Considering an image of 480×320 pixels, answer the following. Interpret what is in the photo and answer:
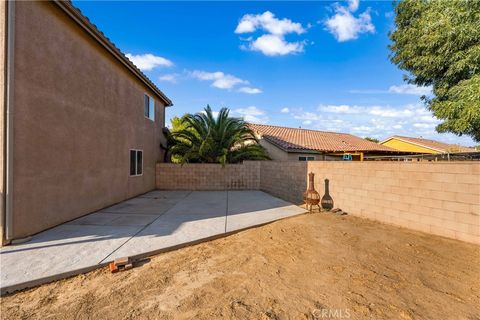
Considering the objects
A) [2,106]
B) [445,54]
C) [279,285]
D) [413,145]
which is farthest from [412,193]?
[413,145]

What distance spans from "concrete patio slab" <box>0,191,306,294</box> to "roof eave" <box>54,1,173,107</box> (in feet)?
16.6

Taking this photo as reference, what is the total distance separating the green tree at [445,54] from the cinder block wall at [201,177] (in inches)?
353

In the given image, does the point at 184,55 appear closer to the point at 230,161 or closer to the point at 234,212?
the point at 230,161

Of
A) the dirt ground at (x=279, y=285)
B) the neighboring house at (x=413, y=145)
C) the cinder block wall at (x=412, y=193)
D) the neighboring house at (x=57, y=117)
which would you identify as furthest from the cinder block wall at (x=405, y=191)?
the neighboring house at (x=413, y=145)

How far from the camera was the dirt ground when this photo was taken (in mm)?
2568

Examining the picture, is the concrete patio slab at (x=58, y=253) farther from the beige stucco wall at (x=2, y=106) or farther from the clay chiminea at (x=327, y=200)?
the clay chiminea at (x=327, y=200)

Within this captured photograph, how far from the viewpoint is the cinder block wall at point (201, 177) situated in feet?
39.7

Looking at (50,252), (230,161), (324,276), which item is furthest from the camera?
(230,161)

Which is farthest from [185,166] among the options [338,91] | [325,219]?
[338,91]

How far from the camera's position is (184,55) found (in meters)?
11.8

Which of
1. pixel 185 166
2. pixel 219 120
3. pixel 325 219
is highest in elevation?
pixel 219 120

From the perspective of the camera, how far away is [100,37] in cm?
644

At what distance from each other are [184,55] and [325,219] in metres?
10.5

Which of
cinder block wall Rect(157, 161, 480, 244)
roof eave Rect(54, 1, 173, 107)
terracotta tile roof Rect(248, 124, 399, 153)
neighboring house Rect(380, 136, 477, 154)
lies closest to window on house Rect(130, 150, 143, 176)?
roof eave Rect(54, 1, 173, 107)
